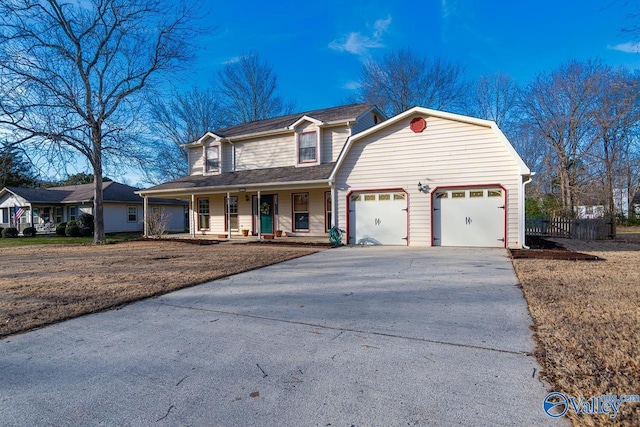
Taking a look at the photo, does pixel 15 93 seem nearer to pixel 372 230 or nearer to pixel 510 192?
pixel 372 230

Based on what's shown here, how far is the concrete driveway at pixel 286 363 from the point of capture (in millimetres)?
2129

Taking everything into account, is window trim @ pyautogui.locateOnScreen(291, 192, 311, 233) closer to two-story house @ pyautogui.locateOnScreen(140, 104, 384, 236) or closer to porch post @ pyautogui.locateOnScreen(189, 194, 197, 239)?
two-story house @ pyautogui.locateOnScreen(140, 104, 384, 236)

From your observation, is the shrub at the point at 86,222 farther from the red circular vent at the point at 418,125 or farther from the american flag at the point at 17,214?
the red circular vent at the point at 418,125

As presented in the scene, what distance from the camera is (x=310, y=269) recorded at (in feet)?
24.1

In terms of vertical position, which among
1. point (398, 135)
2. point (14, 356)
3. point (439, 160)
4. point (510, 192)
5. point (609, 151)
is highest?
point (609, 151)

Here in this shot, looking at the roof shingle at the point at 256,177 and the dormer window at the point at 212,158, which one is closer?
the roof shingle at the point at 256,177

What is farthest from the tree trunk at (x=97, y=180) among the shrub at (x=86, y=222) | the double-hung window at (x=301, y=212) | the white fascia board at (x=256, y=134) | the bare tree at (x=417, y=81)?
the bare tree at (x=417, y=81)

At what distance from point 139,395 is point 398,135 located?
10954mm

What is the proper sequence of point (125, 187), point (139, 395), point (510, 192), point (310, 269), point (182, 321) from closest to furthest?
point (139, 395)
point (182, 321)
point (310, 269)
point (510, 192)
point (125, 187)

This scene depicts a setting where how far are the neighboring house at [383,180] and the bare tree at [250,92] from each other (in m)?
13.0

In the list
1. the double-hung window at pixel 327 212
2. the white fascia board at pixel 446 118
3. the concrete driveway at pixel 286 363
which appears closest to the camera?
the concrete driveway at pixel 286 363

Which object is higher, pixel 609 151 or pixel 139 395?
pixel 609 151

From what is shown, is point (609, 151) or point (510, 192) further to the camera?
point (609, 151)

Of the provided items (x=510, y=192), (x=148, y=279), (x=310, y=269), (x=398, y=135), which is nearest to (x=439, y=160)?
(x=398, y=135)
